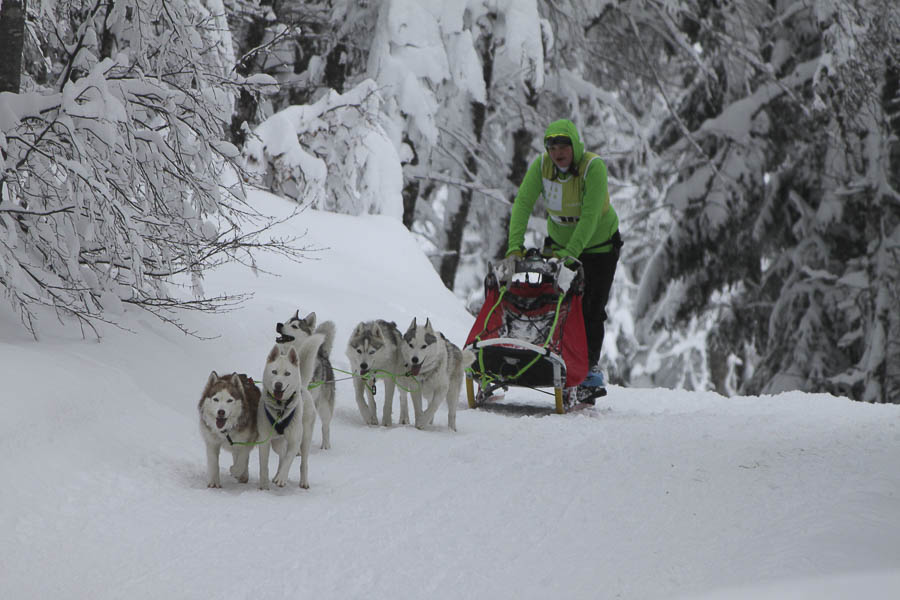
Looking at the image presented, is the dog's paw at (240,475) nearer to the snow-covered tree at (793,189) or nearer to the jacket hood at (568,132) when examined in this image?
the jacket hood at (568,132)

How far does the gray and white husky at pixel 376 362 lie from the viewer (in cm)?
748

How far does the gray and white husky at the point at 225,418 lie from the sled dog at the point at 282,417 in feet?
0.26

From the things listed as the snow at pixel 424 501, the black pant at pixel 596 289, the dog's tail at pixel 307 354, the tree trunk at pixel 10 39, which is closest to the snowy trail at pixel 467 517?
the snow at pixel 424 501

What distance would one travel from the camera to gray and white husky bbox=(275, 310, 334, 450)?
6.66 meters

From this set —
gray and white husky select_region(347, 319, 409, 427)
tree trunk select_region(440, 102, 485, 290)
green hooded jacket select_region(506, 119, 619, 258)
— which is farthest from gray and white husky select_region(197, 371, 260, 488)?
tree trunk select_region(440, 102, 485, 290)

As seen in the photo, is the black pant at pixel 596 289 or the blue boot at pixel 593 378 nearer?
the black pant at pixel 596 289

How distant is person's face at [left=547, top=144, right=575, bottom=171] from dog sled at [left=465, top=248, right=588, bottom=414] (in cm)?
84

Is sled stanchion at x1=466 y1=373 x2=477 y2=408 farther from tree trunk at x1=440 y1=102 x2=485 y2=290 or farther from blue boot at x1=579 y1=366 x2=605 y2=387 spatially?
tree trunk at x1=440 y1=102 x2=485 y2=290

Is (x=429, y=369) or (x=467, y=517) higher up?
(x=429, y=369)

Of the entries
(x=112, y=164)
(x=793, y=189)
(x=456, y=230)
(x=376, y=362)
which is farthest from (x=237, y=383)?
(x=456, y=230)

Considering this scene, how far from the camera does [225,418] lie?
5.27 meters

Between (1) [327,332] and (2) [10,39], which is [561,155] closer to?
(1) [327,332]

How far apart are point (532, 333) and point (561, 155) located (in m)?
1.64

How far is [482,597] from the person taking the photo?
12.1 feet
